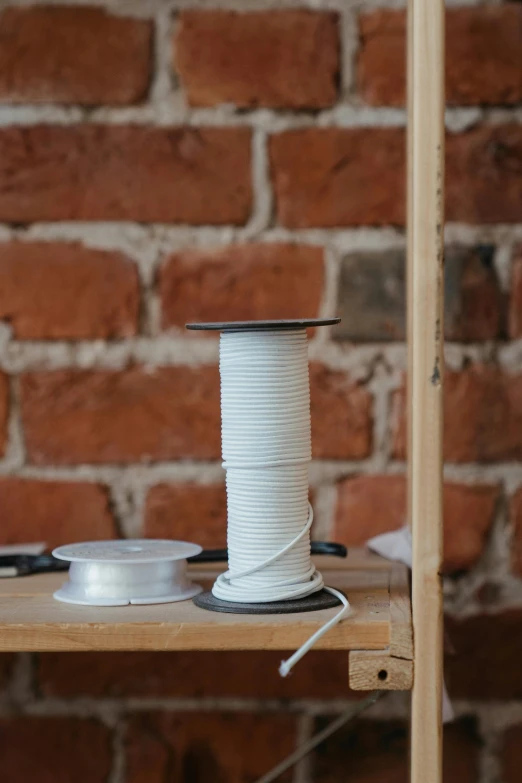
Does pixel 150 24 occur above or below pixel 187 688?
above

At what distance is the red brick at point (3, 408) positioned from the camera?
3.48 ft

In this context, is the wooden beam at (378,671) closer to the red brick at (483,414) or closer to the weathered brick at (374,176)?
the red brick at (483,414)

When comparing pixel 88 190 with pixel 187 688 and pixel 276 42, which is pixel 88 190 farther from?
pixel 187 688

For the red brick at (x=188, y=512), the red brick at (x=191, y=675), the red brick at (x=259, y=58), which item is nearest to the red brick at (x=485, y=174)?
the red brick at (x=259, y=58)

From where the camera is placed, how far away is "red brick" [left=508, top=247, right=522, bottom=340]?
41.1 inches

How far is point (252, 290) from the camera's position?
1055mm

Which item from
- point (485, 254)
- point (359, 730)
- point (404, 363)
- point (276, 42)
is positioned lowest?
point (359, 730)

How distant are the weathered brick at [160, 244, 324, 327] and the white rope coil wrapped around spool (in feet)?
0.99

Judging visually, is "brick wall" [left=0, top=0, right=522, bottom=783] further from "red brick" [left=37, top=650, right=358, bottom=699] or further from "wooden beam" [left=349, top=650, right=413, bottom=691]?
"wooden beam" [left=349, top=650, right=413, bottom=691]

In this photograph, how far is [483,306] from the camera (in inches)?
41.2

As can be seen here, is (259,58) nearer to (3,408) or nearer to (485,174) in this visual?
(485,174)

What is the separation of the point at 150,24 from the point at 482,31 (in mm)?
348

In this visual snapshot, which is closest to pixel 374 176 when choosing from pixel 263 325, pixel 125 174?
pixel 125 174

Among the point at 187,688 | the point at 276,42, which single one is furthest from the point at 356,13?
the point at 187,688
